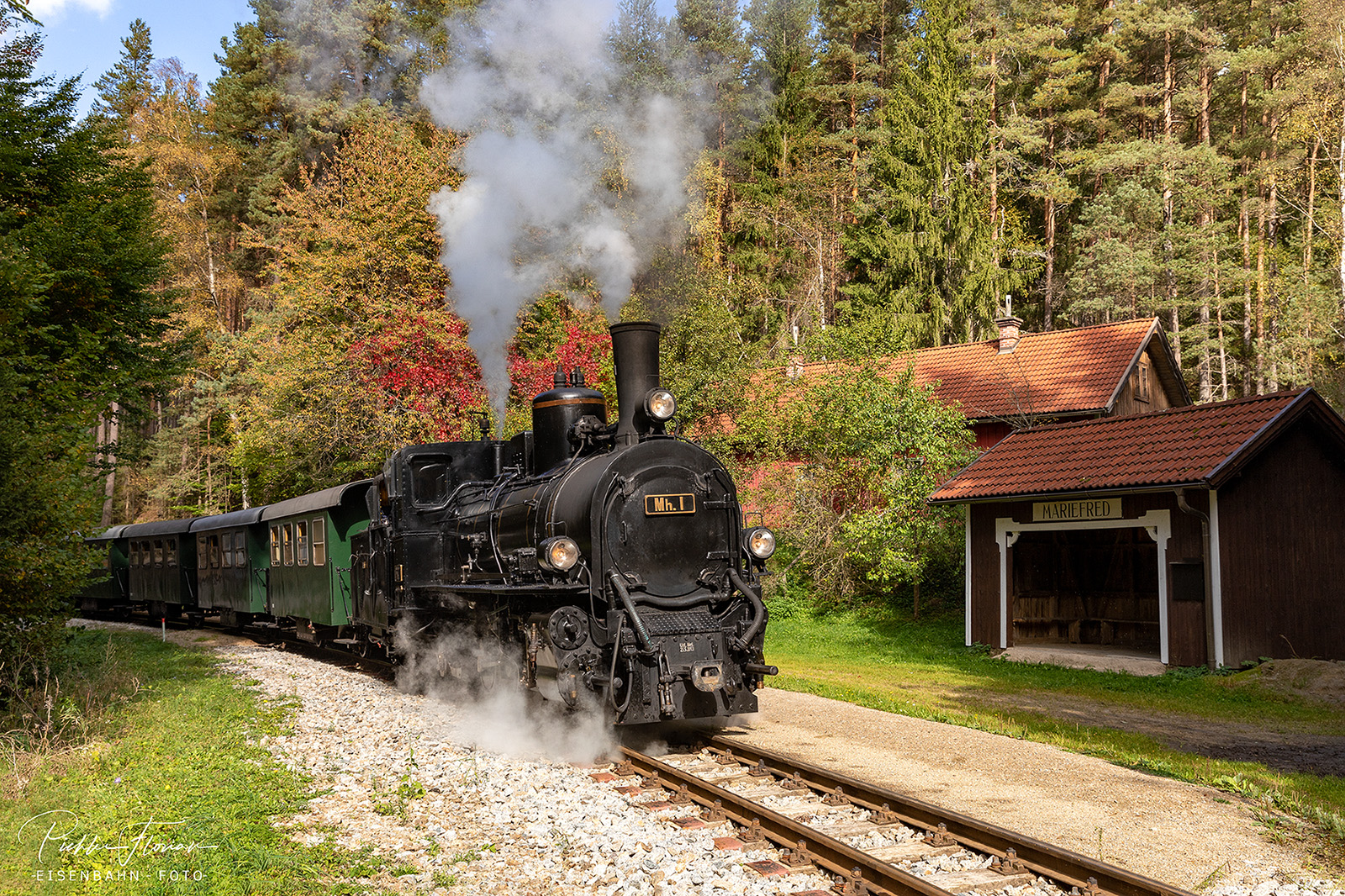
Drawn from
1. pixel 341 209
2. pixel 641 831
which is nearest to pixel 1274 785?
pixel 641 831

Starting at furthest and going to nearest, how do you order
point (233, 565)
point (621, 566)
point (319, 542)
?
point (233, 565)
point (319, 542)
point (621, 566)

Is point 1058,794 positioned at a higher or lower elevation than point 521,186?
lower

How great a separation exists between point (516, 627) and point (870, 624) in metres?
11.1

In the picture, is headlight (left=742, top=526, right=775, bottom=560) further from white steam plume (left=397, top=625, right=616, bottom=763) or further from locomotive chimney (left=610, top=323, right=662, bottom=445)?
white steam plume (left=397, top=625, right=616, bottom=763)

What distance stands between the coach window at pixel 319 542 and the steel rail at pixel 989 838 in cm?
1009

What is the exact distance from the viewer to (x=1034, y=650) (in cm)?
1595

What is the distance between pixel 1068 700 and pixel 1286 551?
456cm

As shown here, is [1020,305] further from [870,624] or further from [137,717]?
[137,717]

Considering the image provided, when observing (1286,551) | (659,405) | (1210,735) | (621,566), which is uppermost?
(659,405)

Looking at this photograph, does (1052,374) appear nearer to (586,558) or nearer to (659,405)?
(659,405)

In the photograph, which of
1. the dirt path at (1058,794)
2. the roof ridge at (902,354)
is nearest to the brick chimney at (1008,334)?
the roof ridge at (902,354)

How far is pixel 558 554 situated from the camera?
903cm

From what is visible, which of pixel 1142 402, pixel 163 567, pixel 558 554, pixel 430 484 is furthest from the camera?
pixel 1142 402

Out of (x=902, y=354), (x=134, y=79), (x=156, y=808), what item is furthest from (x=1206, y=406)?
(x=134, y=79)
